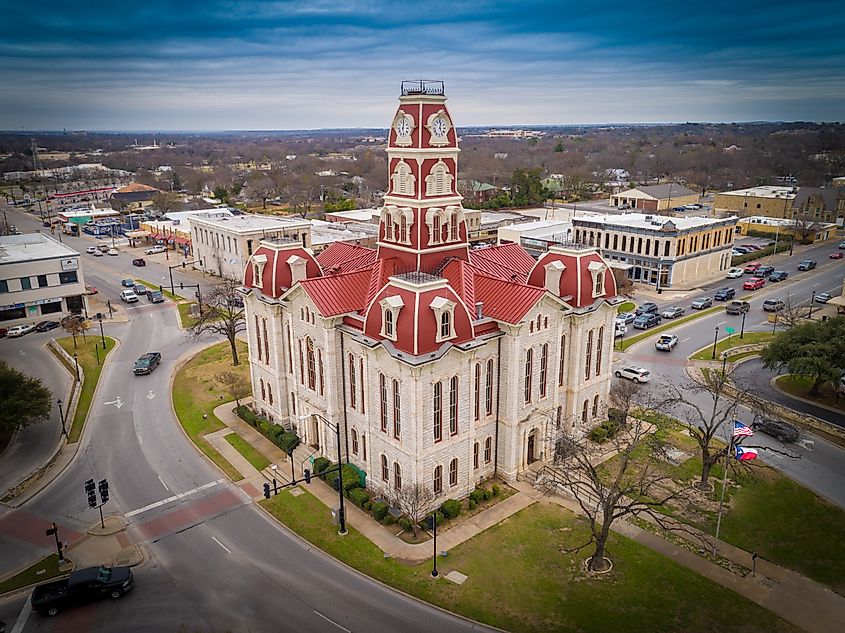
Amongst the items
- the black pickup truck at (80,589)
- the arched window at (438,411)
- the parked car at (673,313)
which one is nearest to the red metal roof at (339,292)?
the arched window at (438,411)

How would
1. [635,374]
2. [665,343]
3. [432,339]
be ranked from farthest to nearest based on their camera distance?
[665,343]
[635,374]
[432,339]

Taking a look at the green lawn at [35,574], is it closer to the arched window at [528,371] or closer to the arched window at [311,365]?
the arched window at [311,365]

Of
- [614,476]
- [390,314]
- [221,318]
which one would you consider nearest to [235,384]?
[221,318]

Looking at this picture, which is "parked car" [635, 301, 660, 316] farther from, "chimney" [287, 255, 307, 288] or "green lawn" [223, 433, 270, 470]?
"green lawn" [223, 433, 270, 470]

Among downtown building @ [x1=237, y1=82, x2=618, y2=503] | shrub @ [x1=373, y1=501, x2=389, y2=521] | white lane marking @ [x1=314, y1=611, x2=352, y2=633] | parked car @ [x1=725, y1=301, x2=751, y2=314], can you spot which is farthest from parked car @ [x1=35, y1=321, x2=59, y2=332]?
parked car @ [x1=725, y1=301, x2=751, y2=314]

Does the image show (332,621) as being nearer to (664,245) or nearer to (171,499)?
(171,499)

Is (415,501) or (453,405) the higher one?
(453,405)

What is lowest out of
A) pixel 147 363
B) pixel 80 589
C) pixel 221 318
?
pixel 80 589

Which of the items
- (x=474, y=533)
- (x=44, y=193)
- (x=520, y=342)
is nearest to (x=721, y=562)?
(x=474, y=533)
